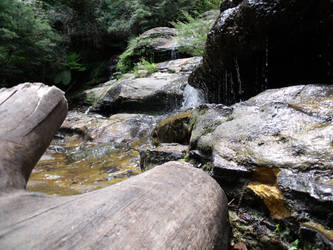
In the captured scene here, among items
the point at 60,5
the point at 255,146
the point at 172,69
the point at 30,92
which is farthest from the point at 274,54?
the point at 60,5

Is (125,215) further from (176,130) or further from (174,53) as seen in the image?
(174,53)

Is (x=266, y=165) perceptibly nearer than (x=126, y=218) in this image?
No

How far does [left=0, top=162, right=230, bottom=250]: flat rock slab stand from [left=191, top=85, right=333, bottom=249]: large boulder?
373mm

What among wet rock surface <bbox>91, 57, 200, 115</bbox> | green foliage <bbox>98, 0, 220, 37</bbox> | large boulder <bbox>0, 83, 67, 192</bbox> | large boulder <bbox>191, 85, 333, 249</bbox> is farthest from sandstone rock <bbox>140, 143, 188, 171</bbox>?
green foliage <bbox>98, 0, 220, 37</bbox>

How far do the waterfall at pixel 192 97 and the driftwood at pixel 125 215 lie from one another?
4209mm

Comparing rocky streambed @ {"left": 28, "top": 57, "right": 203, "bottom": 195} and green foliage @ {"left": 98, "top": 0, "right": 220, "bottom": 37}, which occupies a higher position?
green foliage @ {"left": 98, "top": 0, "right": 220, "bottom": 37}

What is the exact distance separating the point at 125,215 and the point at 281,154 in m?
1.12

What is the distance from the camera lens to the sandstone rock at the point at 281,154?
1.19 m

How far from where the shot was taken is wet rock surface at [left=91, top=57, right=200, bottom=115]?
6.37 meters

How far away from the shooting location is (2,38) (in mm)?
8133

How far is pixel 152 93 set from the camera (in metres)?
6.49

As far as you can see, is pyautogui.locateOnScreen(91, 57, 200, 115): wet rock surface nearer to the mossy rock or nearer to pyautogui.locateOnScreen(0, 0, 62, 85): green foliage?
the mossy rock

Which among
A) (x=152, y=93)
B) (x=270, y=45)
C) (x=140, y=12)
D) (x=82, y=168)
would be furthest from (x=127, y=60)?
(x=270, y=45)

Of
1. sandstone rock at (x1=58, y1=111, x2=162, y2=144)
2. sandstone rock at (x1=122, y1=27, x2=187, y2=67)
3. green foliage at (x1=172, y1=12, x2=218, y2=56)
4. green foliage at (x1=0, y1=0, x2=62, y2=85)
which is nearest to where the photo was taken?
sandstone rock at (x1=58, y1=111, x2=162, y2=144)
